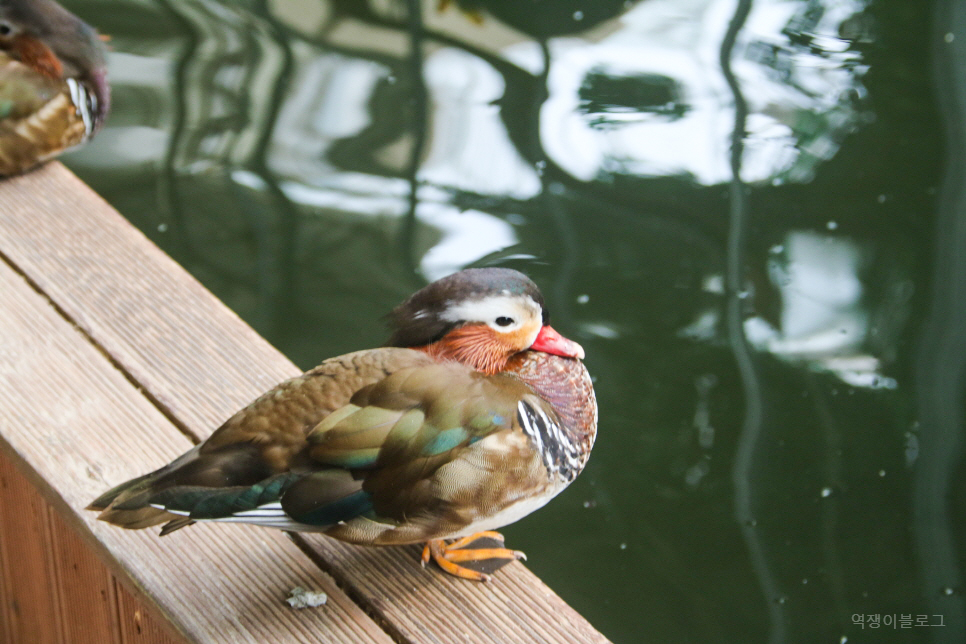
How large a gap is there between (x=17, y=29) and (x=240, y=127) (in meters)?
0.86

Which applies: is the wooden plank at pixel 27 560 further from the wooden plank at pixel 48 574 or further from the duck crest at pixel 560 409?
the duck crest at pixel 560 409

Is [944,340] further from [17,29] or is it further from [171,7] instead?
[171,7]

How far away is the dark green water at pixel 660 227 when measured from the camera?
6.76ft

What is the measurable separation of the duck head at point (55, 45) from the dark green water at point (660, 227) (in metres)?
0.49

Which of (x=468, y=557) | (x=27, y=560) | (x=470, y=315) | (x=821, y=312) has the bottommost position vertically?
(x=821, y=312)

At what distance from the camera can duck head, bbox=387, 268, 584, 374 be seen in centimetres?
115

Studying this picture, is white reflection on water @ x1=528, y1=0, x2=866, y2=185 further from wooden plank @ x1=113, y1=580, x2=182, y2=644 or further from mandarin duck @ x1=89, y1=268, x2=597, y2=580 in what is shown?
wooden plank @ x1=113, y1=580, x2=182, y2=644

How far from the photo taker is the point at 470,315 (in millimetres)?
1153

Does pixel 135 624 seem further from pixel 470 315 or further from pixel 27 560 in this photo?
pixel 470 315

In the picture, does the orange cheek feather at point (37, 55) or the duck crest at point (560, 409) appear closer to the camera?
the duck crest at point (560, 409)

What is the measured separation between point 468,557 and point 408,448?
0.20 m

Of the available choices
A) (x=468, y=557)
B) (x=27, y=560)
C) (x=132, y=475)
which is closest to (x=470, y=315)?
(x=468, y=557)

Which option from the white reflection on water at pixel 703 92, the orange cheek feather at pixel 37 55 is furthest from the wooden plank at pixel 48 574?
the white reflection on water at pixel 703 92

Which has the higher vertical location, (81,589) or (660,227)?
(81,589)
